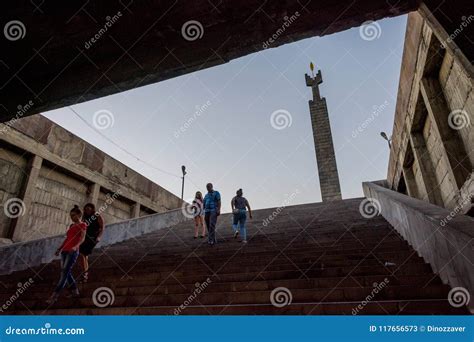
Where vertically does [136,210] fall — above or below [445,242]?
above

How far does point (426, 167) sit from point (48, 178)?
1100 cm

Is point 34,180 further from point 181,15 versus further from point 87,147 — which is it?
point 181,15

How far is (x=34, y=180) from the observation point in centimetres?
883

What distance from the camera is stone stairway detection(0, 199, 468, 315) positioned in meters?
2.99

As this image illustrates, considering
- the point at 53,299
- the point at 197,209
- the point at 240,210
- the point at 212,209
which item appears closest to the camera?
→ the point at 53,299

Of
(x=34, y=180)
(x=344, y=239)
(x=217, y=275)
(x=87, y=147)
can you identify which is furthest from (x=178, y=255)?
(x=87, y=147)

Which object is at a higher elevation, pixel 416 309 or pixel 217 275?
pixel 217 275

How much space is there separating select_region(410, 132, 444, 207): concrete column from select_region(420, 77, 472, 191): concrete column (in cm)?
159

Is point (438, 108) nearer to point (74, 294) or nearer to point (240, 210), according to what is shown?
point (240, 210)

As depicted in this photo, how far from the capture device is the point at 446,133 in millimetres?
5473

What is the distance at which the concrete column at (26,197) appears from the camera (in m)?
8.20

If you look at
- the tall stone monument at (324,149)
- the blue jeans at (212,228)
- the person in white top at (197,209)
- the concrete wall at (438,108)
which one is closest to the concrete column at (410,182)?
the concrete wall at (438,108)

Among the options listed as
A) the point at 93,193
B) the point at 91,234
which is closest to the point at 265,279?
the point at 91,234

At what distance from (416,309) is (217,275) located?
95.7 inches
